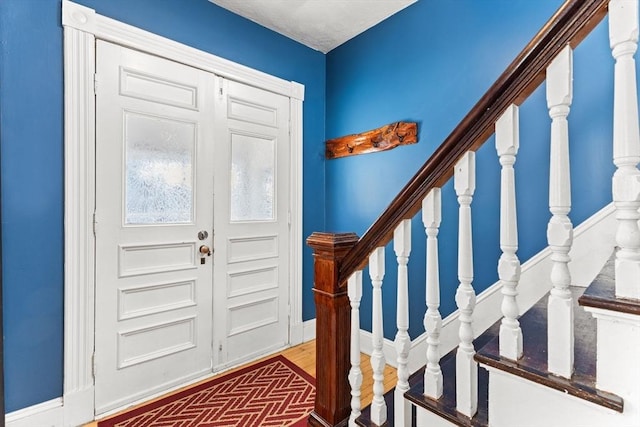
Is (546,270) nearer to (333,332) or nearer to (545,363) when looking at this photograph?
(545,363)

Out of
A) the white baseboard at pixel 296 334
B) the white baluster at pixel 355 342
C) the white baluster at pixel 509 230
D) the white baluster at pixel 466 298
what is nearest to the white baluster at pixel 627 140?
the white baluster at pixel 509 230

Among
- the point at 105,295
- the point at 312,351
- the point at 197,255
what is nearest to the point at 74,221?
the point at 105,295

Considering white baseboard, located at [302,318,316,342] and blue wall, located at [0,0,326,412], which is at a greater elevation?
blue wall, located at [0,0,326,412]

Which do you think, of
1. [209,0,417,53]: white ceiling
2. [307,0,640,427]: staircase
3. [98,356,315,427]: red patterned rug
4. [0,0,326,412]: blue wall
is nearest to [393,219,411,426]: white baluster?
[307,0,640,427]: staircase

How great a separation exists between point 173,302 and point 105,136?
1115 millimetres

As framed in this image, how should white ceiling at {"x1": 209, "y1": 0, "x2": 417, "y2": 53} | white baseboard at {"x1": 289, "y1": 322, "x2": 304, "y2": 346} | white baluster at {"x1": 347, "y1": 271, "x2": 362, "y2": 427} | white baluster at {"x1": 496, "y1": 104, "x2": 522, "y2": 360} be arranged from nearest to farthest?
white baluster at {"x1": 496, "y1": 104, "x2": 522, "y2": 360} → white baluster at {"x1": 347, "y1": 271, "x2": 362, "y2": 427} → white ceiling at {"x1": 209, "y1": 0, "x2": 417, "y2": 53} → white baseboard at {"x1": 289, "y1": 322, "x2": 304, "y2": 346}

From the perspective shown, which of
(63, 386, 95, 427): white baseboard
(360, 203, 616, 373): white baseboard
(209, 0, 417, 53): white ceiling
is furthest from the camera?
(209, 0, 417, 53): white ceiling

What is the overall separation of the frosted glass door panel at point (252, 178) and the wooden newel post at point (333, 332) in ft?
4.16

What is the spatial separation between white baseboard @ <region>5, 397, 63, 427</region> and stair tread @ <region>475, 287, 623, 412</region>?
2.15m

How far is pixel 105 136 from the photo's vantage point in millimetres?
1886

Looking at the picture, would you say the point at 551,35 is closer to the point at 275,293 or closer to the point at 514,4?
the point at 514,4

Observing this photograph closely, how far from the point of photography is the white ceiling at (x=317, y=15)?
7.54 feet

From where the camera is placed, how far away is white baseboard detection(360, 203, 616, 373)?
4.91 ft

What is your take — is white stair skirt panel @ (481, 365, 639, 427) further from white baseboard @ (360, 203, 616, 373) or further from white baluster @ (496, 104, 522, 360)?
white baseboard @ (360, 203, 616, 373)
